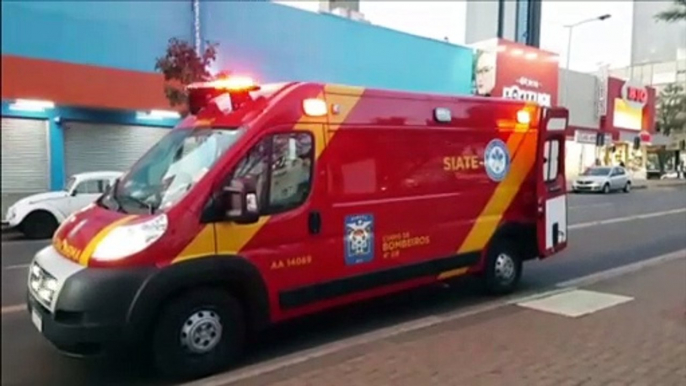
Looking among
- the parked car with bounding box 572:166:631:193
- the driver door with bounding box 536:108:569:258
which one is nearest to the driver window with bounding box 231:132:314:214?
the driver door with bounding box 536:108:569:258

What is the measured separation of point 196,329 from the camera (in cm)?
450

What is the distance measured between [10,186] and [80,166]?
2.60 meters

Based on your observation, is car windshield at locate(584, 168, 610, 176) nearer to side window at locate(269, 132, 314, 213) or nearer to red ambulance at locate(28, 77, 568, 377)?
red ambulance at locate(28, 77, 568, 377)

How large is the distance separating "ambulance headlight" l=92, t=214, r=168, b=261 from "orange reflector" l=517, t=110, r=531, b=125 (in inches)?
172

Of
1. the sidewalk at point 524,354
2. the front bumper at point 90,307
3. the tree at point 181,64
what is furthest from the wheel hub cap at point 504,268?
the front bumper at point 90,307

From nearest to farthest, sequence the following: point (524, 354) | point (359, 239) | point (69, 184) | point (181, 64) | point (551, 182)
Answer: point (69, 184) < point (181, 64) < point (524, 354) < point (359, 239) < point (551, 182)

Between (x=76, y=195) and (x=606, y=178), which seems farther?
(x=606, y=178)

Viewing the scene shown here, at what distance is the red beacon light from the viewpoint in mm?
4863

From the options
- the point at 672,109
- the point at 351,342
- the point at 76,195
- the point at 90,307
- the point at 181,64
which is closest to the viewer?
the point at 181,64

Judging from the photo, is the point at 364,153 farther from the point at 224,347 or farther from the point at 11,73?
the point at 11,73

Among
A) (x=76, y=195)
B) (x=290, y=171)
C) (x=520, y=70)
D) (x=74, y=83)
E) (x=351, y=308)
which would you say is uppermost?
(x=520, y=70)

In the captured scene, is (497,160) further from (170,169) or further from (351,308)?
(170,169)

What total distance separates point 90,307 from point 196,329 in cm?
79

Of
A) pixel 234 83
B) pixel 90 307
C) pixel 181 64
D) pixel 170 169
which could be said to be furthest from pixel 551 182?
pixel 90 307
